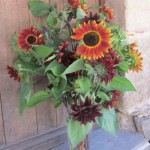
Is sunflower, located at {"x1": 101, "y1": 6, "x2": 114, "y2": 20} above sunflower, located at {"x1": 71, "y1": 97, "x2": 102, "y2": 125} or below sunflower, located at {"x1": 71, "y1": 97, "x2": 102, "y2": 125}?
above

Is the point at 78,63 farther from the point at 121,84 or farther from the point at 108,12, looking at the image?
the point at 108,12

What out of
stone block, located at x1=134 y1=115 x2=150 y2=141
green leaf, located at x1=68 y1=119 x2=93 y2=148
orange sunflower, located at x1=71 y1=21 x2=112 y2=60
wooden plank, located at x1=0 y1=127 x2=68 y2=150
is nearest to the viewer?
orange sunflower, located at x1=71 y1=21 x2=112 y2=60

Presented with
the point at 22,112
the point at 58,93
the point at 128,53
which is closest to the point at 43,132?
the point at 22,112

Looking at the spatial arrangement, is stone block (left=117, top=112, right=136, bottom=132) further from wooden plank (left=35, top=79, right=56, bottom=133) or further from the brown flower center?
the brown flower center

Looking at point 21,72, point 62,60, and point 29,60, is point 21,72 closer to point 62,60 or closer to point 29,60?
point 29,60

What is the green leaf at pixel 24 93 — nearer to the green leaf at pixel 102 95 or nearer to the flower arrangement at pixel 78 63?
the flower arrangement at pixel 78 63

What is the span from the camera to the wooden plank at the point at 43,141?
113cm

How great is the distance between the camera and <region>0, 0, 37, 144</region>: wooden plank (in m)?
1.01

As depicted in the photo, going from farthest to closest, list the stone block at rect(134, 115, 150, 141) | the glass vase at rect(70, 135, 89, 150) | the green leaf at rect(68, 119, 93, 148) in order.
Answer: the stone block at rect(134, 115, 150, 141) < the glass vase at rect(70, 135, 89, 150) < the green leaf at rect(68, 119, 93, 148)

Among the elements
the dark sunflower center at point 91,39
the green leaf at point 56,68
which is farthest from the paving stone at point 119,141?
the dark sunflower center at point 91,39

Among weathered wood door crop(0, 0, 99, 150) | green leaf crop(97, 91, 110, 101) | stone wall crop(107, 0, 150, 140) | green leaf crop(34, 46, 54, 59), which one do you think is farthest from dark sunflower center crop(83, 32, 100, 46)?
stone wall crop(107, 0, 150, 140)

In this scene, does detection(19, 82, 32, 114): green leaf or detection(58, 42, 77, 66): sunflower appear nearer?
detection(58, 42, 77, 66): sunflower

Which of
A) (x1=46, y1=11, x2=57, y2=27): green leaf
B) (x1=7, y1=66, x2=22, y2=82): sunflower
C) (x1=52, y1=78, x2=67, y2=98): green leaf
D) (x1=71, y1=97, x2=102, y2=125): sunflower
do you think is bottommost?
(x1=71, y1=97, x2=102, y2=125): sunflower

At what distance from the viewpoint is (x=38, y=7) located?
1055mm
